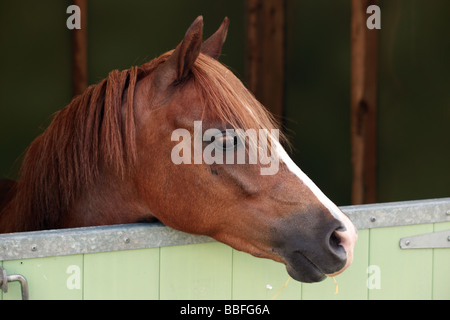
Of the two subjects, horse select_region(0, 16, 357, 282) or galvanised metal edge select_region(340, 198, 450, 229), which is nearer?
horse select_region(0, 16, 357, 282)

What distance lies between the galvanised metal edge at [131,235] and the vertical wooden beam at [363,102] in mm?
1934

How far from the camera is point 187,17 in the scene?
4.42 m

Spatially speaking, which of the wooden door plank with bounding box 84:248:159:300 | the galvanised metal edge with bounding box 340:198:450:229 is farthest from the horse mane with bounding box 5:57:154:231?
the galvanised metal edge with bounding box 340:198:450:229

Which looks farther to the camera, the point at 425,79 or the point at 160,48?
the point at 160,48

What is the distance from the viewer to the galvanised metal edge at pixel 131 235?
48.4 inches

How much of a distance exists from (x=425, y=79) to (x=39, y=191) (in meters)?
2.76

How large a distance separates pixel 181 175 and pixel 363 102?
7.77ft

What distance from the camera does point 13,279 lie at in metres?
1.21

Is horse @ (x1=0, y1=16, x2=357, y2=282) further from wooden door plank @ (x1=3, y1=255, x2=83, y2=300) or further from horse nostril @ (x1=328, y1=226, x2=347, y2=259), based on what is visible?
wooden door plank @ (x1=3, y1=255, x2=83, y2=300)

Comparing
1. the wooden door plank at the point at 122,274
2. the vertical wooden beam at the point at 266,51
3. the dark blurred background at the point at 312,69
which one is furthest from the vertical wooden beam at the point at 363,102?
the wooden door plank at the point at 122,274

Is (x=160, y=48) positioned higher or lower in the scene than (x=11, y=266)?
higher

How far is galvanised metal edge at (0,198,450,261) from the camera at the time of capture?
1.23m

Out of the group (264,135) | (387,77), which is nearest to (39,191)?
(264,135)
